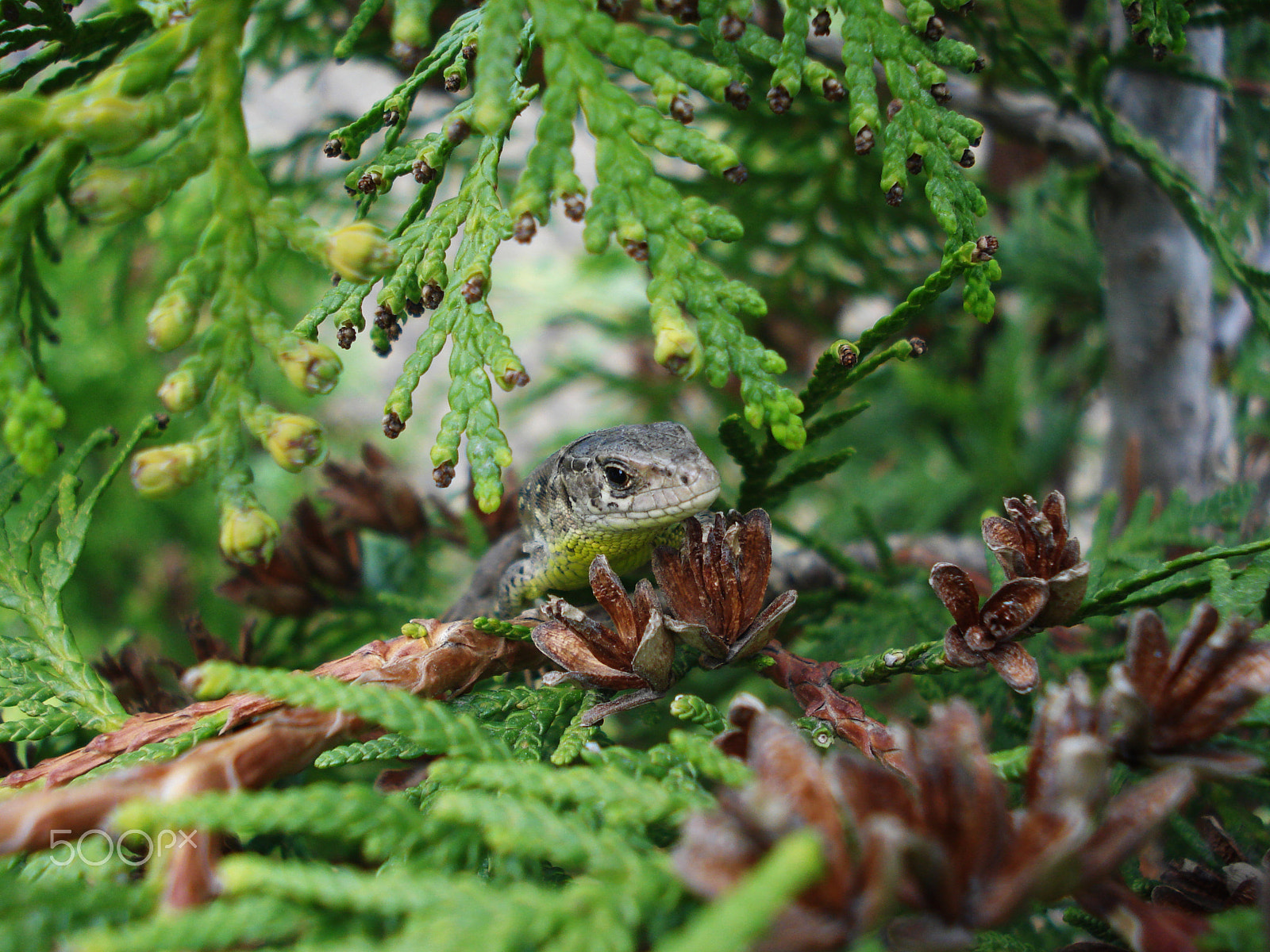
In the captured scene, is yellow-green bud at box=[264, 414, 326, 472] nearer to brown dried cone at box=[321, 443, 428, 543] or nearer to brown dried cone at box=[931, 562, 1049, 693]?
brown dried cone at box=[931, 562, 1049, 693]

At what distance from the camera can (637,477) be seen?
4.55 ft

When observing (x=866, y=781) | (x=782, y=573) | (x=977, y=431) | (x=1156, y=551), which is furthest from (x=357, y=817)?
(x=977, y=431)

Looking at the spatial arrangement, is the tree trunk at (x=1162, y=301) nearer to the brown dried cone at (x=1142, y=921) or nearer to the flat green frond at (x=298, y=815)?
the brown dried cone at (x=1142, y=921)

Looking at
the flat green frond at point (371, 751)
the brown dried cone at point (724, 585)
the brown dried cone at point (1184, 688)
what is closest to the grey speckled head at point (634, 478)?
the brown dried cone at point (724, 585)

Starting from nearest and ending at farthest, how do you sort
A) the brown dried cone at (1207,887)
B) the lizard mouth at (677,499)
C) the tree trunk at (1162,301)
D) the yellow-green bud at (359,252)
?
the brown dried cone at (1207,887), the yellow-green bud at (359,252), the lizard mouth at (677,499), the tree trunk at (1162,301)

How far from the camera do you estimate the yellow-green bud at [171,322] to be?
0.88 m

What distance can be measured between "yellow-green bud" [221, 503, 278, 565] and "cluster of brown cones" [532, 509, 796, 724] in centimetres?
36

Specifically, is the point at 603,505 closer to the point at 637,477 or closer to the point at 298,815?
the point at 637,477

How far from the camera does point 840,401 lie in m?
3.29

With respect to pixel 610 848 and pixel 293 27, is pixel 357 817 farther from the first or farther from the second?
pixel 293 27

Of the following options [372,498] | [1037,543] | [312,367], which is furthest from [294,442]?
[372,498]

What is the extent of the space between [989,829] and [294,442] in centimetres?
85

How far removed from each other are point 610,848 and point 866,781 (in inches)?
9.4

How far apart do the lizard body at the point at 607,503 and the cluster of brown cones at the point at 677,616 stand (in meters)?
0.30
